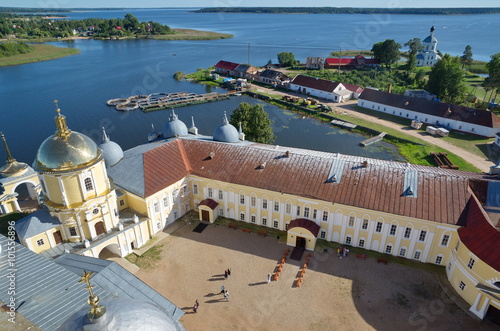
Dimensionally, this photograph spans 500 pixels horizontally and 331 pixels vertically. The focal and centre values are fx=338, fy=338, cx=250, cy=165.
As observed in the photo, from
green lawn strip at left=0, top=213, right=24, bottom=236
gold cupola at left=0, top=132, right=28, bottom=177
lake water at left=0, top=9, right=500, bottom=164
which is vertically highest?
gold cupola at left=0, top=132, right=28, bottom=177

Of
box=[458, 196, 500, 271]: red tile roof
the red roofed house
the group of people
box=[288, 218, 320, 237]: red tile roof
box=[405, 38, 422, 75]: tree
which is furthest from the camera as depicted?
box=[405, 38, 422, 75]: tree

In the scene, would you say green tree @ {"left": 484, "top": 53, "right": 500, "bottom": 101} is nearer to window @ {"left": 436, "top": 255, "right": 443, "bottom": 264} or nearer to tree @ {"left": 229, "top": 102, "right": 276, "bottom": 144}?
tree @ {"left": 229, "top": 102, "right": 276, "bottom": 144}

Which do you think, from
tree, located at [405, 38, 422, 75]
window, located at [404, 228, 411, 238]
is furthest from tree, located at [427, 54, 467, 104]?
window, located at [404, 228, 411, 238]

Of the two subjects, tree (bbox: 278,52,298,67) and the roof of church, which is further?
tree (bbox: 278,52,298,67)

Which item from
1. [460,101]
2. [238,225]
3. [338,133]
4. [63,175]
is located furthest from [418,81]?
[63,175]

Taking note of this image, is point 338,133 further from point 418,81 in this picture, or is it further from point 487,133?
point 418,81

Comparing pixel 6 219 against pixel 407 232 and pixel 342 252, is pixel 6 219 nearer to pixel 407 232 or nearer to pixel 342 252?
pixel 342 252
